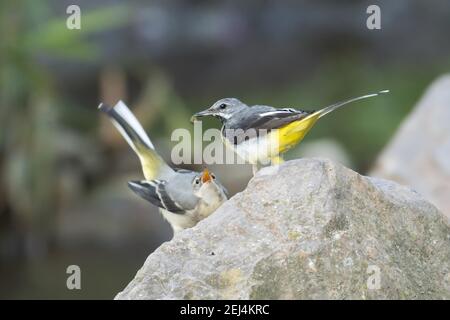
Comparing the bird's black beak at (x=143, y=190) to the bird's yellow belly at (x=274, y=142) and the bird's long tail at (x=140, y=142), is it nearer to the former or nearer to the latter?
the bird's long tail at (x=140, y=142)

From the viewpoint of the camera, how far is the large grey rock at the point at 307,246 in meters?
3.70

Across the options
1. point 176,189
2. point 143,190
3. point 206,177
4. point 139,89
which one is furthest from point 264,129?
point 139,89

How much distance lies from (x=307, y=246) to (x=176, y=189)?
3.60 ft

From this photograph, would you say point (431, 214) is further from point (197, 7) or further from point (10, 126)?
point (197, 7)

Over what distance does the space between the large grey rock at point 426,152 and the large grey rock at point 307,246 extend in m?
2.59

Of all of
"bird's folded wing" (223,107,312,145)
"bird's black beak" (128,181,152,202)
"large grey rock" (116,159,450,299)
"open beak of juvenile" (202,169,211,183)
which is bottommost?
"large grey rock" (116,159,450,299)

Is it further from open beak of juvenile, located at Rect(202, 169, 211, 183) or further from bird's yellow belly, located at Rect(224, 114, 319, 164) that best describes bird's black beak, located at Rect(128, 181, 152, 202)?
bird's yellow belly, located at Rect(224, 114, 319, 164)

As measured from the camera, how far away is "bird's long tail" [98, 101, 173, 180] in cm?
506

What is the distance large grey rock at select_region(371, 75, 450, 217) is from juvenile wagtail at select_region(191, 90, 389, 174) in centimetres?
233

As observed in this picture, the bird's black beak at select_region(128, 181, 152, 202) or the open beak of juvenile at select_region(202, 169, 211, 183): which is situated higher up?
the open beak of juvenile at select_region(202, 169, 211, 183)

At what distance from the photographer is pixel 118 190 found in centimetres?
1068

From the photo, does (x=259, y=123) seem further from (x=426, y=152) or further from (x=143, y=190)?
(x=426, y=152)

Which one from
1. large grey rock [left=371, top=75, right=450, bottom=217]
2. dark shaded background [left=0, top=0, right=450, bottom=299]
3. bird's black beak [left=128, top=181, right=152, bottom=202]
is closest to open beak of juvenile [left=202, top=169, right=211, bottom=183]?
bird's black beak [left=128, top=181, right=152, bottom=202]

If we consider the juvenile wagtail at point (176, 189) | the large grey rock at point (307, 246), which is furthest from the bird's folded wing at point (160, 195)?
the large grey rock at point (307, 246)
